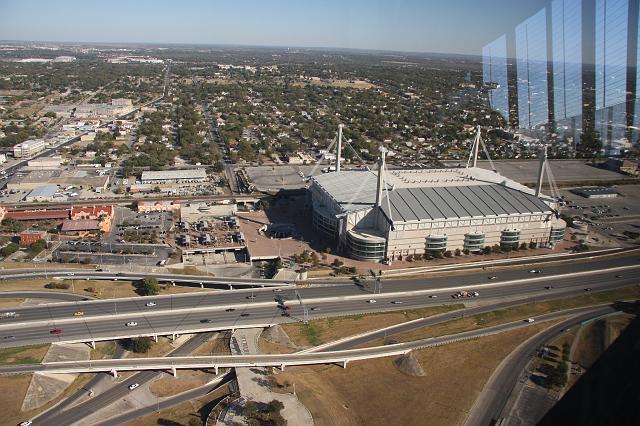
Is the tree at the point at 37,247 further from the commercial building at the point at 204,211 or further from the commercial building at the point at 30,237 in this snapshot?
the commercial building at the point at 204,211

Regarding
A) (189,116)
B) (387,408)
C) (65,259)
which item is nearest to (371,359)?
(387,408)

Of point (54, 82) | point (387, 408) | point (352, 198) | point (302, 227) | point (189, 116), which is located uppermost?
point (54, 82)

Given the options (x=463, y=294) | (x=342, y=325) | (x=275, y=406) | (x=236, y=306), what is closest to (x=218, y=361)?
(x=275, y=406)

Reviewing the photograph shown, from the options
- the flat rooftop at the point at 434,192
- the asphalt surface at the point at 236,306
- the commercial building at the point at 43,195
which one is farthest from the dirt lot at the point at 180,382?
the commercial building at the point at 43,195

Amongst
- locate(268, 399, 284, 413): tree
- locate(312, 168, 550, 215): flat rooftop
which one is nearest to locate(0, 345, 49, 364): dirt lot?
locate(268, 399, 284, 413): tree

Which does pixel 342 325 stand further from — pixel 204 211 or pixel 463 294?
pixel 204 211

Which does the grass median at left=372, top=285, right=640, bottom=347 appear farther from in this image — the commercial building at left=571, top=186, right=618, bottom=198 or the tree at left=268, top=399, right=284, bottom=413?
the commercial building at left=571, top=186, right=618, bottom=198

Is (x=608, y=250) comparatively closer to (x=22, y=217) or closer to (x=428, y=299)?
(x=428, y=299)
